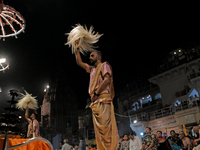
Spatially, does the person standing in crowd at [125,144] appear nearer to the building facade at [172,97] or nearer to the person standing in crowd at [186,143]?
the person standing in crowd at [186,143]

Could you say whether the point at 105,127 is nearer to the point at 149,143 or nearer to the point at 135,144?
the point at 149,143

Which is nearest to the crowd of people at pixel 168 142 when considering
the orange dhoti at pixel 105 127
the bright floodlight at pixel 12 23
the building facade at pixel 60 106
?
the orange dhoti at pixel 105 127

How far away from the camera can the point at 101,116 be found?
2.98 m

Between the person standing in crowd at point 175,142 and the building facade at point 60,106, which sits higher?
the building facade at point 60,106

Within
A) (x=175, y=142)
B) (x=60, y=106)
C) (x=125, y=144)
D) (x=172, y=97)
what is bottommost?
(x=125, y=144)

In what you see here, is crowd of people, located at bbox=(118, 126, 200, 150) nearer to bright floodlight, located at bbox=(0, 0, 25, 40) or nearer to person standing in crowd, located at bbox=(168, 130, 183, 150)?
person standing in crowd, located at bbox=(168, 130, 183, 150)

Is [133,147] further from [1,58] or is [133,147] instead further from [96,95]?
[1,58]

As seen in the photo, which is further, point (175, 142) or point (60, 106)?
point (60, 106)

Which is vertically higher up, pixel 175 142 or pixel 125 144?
pixel 175 142

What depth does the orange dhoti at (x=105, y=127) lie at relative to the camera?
2871mm

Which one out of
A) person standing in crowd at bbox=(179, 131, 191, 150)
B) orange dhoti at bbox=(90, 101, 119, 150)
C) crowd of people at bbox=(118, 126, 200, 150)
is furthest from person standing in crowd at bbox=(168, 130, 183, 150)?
orange dhoti at bbox=(90, 101, 119, 150)

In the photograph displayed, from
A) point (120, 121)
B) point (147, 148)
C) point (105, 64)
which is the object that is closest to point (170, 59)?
point (120, 121)

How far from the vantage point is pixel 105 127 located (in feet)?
9.59

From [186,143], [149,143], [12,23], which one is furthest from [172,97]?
[12,23]
